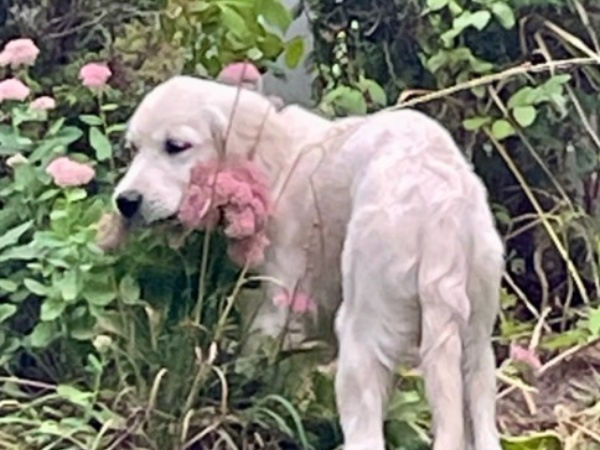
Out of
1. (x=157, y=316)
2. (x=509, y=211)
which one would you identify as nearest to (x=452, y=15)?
(x=509, y=211)

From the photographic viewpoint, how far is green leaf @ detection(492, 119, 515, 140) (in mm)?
3127

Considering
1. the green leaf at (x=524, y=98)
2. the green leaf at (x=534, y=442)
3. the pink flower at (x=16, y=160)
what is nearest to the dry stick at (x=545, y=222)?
the green leaf at (x=524, y=98)

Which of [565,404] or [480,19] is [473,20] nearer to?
[480,19]

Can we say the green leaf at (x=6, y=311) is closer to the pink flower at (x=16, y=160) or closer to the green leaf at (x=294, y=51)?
the pink flower at (x=16, y=160)

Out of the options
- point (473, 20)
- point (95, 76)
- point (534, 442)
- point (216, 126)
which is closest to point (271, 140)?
point (216, 126)

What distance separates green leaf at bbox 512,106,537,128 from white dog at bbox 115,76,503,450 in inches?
24.6

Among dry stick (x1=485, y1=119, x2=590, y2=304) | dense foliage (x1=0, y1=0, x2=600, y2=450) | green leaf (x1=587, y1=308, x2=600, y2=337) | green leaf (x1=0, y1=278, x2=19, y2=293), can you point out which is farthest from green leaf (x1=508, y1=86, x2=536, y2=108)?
green leaf (x1=0, y1=278, x2=19, y2=293)

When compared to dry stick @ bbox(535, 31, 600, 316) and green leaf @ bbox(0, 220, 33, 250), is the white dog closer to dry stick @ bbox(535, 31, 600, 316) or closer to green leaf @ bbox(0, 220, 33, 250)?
green leaf @ bbox(0, 220, 33, 250)

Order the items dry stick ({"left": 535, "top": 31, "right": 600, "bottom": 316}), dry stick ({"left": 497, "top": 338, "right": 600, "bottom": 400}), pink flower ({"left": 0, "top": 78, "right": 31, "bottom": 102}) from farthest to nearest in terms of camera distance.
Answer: dry stick ({"left": 535, "top": 31, "right": 600, "bottom": 316}) → dry stick ({"left": 497, "top": 338, "right": 600, "bottom": 400}) → pink flower ({"left": 0, "top": 78, "right": 31, "bottom": 102})

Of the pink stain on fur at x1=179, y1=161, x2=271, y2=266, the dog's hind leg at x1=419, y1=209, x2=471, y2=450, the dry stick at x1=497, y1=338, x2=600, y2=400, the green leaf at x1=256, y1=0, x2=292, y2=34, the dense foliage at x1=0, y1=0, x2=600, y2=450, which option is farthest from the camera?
the green leaf at x1=256, y1=0, x2=292, y2=34

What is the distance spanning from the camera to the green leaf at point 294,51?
10.4ft

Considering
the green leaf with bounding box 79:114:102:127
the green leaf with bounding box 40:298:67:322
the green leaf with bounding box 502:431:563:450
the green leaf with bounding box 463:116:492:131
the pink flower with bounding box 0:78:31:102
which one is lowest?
the green leaf with bounding box 502:431:563:450

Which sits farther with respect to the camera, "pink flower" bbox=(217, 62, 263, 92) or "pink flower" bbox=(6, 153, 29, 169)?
"pink flower" bbox=(6, 153, 29, 169)

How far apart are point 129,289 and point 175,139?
0.77 feet
